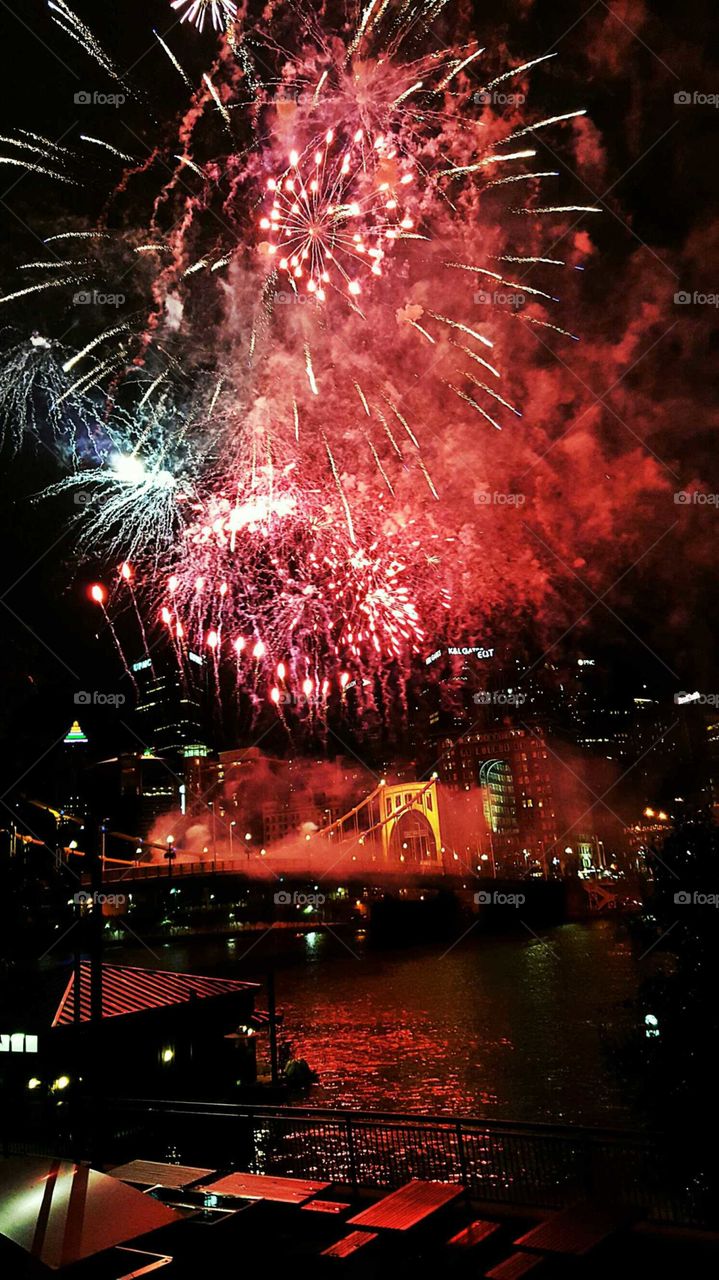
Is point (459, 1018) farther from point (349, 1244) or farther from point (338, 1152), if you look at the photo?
point (349, 1244)

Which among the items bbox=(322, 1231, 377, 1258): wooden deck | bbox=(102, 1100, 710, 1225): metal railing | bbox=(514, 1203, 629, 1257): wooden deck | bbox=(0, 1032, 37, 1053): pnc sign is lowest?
bbox=(102, 1100, 710, 1225): metal railing

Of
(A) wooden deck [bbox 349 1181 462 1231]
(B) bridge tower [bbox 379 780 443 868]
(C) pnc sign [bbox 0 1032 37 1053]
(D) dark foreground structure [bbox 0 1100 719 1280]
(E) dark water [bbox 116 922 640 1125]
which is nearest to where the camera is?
(D) dark foreground structure [bbox 0 1100 719 1280]

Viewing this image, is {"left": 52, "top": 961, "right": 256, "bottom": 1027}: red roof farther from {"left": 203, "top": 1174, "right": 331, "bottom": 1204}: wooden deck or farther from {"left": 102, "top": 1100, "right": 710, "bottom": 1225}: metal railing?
{"left": 203, "top": 1174, "right": 331, "bottom": 1204}: wooden deck

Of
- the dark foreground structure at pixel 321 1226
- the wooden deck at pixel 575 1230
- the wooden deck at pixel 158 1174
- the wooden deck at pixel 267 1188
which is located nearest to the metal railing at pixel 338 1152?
the wooden deck at pixel 158 1174

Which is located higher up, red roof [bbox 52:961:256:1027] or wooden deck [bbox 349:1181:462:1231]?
red roof [bbox 52:961:256:1027]

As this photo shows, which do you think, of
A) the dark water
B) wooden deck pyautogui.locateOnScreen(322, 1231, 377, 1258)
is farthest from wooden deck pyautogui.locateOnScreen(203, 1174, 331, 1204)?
the dark water

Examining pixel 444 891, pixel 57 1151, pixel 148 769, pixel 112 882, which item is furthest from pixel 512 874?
pixel 57 1151

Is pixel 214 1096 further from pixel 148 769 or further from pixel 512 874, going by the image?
pixel 148 769
